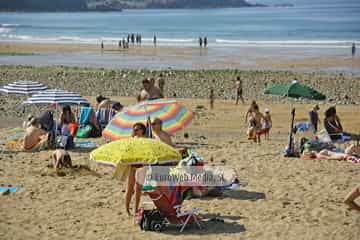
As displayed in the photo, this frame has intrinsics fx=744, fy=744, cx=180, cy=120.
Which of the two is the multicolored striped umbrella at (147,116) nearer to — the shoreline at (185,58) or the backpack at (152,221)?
the backpack at (152,221)

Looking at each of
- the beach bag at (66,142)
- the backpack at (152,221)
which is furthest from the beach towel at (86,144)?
the backpack at (152,221)

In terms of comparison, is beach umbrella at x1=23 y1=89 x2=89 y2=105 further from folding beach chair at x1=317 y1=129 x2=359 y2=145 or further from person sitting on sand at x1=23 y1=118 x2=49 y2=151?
folding beach chair at x1=317 y1=129 x2=359 y2=145

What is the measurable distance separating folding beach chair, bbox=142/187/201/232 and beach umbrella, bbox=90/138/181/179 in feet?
1.21

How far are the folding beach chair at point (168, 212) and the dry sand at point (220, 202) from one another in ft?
0.36

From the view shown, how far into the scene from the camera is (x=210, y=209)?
31.1 ft

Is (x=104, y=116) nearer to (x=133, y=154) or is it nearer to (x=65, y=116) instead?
(x=65, y=116)

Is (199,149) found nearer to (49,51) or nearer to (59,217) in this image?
(59,217)

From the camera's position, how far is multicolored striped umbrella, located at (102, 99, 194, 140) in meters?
11.8

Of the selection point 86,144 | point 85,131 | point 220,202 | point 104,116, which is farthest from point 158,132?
point 104,116

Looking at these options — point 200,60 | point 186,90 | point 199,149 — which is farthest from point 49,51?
point 199,149

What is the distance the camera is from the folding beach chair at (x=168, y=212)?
8.59 meters

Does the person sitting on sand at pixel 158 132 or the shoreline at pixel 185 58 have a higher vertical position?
the person sitting on sand at pixel 158 132

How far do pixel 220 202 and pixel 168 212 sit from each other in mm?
1296

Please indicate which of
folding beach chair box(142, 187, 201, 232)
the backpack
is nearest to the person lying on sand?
folding beach chair box(142, 187, 201, 232)
